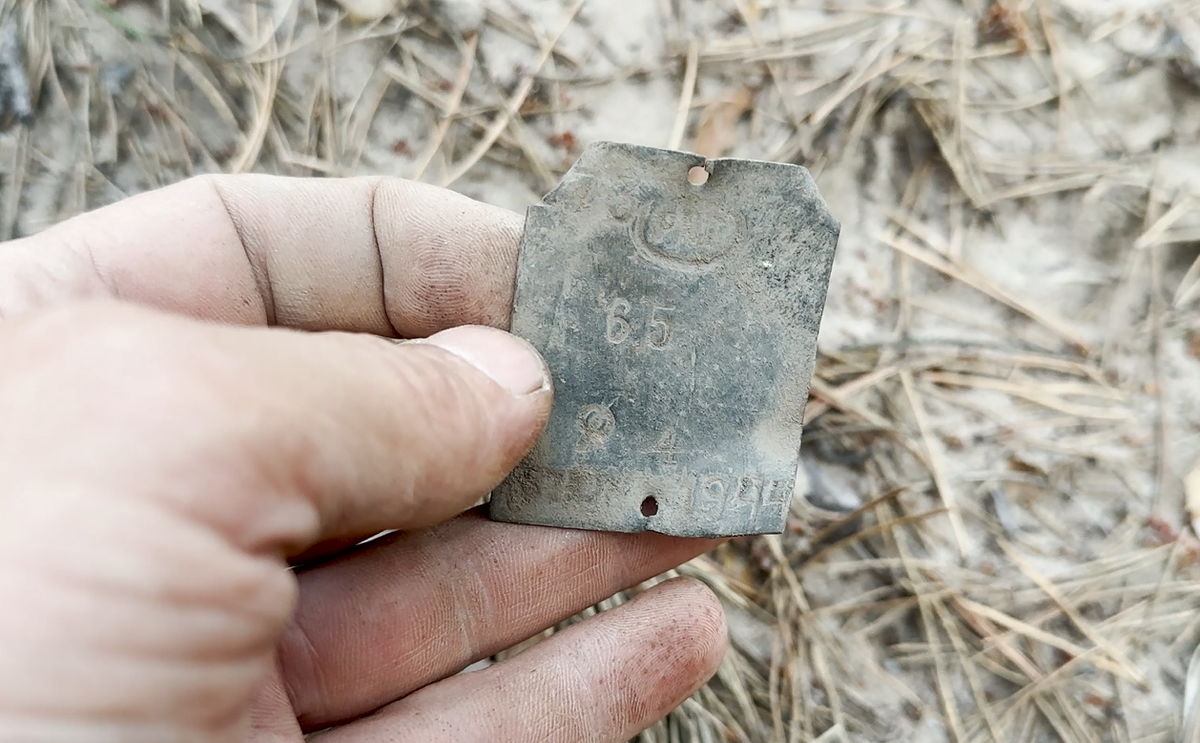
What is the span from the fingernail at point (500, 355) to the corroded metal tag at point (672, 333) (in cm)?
6

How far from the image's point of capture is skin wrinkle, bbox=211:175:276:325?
1.44m

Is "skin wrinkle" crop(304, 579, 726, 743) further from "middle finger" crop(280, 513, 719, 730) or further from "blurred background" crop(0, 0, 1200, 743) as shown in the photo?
"blurred background" crop(0, 0, 1200, 743)

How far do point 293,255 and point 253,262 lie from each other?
63 mm

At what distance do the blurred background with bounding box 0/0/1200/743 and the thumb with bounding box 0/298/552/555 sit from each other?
37.9 inches

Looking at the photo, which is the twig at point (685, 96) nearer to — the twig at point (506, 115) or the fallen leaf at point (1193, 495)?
the twig at point (506, 115)

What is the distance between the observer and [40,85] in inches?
78.7

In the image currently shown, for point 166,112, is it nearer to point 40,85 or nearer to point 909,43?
point 40,85

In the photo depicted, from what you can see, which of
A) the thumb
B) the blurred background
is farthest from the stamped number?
the blurred background

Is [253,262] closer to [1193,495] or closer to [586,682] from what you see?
[586,682]

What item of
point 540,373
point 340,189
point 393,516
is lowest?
point 393,516

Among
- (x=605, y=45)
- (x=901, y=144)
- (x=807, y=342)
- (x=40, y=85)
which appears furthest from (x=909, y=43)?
(x=40, y=85)

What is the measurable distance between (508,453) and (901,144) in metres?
1.34

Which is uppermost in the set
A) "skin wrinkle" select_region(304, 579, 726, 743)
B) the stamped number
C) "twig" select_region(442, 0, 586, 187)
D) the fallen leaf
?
"twig" select_region(442, 0, 586, 187)

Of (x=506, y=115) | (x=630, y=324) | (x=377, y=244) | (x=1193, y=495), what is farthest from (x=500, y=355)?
(x=1193, y=495)
